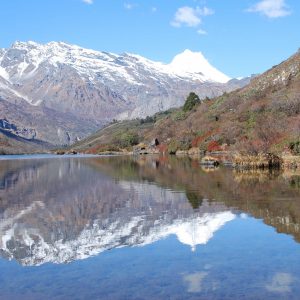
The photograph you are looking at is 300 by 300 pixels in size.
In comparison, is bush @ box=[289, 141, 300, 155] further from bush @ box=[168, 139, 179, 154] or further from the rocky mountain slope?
bush @ box=[168, 139, 179, 154]

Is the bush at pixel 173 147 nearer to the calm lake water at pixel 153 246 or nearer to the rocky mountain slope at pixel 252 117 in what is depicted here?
the rocky mountain slope at pixel 252 117

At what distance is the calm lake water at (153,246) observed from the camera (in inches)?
653

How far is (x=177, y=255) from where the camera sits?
20.9m

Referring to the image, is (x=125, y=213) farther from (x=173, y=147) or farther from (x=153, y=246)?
(x=173, y=147)

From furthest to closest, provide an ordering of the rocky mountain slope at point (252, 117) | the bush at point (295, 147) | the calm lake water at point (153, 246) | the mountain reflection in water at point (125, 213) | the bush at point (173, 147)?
the bush at point (173, 147)
the rocky mountain slope at point (252, 117)
the bush at point (295, 147)
the mountain reflection in water at point (125, 213)
the calm lake water at point (153, 246)

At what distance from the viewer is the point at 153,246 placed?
22734 millimetres

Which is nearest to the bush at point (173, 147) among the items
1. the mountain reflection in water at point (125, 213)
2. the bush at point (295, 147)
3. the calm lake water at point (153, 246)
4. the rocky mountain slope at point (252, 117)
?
the rocky mountain slope at point (252, 117)

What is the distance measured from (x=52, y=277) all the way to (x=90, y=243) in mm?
5397

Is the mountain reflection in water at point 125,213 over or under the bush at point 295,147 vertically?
under

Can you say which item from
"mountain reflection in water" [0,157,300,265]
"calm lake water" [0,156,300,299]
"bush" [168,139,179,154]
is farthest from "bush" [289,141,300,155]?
"bush" [168,139,179,154]

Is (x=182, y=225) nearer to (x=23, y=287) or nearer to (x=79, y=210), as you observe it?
(x=79, y=210)

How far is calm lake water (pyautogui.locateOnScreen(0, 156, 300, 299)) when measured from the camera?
54.4ft

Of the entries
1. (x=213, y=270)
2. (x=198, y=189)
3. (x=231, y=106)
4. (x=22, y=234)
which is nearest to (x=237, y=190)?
(x=198, y=189)

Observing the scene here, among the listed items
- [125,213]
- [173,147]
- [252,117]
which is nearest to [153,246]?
[125,213]
